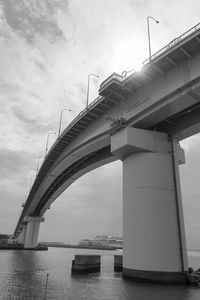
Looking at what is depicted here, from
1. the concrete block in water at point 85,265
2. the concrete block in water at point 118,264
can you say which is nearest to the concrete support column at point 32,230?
the concrete block in water at point 118,264

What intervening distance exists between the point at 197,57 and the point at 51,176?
3669cm

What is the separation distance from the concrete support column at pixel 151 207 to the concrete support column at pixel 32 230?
2777 inches

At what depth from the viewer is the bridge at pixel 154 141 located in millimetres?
18783

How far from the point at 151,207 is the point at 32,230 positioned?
244 feet

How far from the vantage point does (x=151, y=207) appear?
2064 centimetres

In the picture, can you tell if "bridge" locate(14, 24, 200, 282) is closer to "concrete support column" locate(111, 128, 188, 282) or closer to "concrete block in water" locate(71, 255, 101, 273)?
"concrete support column" locate(111, 128, 188, 282)

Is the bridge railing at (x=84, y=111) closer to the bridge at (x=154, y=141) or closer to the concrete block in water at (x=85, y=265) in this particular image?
the bridge at (x=154, y=141)

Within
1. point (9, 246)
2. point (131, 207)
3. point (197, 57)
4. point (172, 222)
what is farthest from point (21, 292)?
point (9, 246)

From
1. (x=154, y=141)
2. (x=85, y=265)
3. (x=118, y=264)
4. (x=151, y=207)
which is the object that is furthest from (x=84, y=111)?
(x=118, y=264)

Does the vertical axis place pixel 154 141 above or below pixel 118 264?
above

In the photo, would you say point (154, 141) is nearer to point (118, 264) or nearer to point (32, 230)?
point (118, 264)

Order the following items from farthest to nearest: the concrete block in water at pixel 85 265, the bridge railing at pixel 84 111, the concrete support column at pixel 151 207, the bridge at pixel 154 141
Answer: the concrete block in water at pixel 85 265
the bridge railing at pixel 84 111
the concrete support column at pixel 151 207
the bridge at pixel 154 141

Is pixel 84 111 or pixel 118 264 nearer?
pixel 84 111

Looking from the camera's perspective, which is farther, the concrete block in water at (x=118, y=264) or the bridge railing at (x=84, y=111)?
the concrete block in water at (x=118, y=264)
